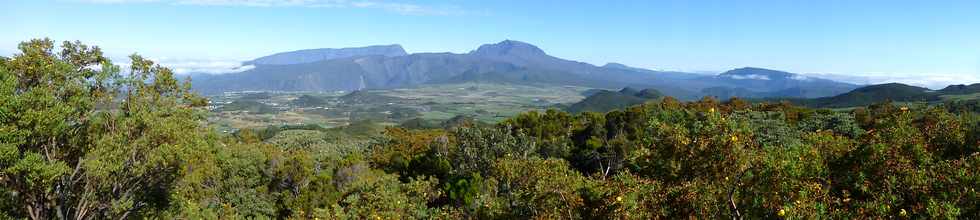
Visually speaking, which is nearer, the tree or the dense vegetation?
the dense vegetation

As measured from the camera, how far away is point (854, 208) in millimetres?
8984

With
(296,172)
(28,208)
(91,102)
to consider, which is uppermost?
(91,102)

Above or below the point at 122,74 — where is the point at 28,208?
below

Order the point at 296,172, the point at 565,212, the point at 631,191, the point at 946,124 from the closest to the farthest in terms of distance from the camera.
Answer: the point at 631,191
the point at 565,212
the point at 946,124
the point at 296,172

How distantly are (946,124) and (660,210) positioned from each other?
9339 mm

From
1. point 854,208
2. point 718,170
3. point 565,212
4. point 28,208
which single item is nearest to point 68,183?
point 28,208

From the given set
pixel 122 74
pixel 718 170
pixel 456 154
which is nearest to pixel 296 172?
pixel 456 154

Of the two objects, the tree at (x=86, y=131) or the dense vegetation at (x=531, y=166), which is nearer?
the dense vegetation at (x=531, y=166)

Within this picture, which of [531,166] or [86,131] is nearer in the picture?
[531,166]

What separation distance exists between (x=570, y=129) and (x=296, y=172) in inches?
1222

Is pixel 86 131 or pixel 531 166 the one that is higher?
pixel 86 131

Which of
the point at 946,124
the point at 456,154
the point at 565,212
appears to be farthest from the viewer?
the point at 456,154

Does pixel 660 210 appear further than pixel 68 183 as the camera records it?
No

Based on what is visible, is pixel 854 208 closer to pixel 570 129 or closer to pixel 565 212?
pixel 565 212
